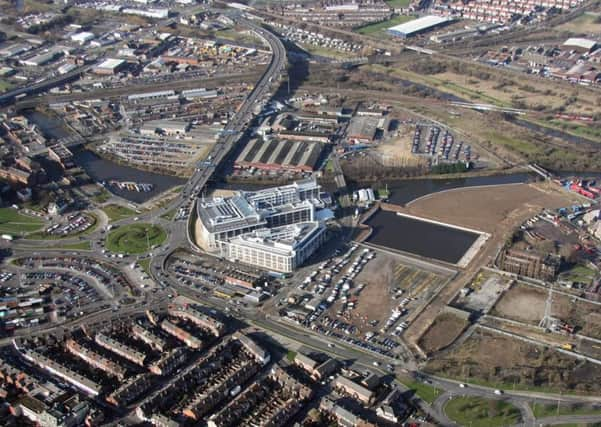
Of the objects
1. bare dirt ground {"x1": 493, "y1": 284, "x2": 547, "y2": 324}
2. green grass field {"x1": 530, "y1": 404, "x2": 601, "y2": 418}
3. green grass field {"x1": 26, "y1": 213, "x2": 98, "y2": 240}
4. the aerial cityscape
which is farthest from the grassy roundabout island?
green grass field {"x1": 530, "y1": 404, "x2": 601, "y2": 418}

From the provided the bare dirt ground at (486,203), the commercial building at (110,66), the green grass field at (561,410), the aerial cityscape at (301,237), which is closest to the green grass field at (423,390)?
the aerial cityscape at (301,237)

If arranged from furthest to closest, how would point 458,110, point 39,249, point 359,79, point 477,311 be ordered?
point 359,79 → point 458,110 → point 39,249 → point 477,311

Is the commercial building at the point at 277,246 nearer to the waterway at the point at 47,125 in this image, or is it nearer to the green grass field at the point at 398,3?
the waterway at the point at 47,125

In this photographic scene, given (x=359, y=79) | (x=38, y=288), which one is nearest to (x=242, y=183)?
(x=38, y=288)

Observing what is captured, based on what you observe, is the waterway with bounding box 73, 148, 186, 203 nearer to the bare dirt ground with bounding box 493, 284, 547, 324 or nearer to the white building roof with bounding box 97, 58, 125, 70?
the white building roof with bounding box 97, 58, 125, 70

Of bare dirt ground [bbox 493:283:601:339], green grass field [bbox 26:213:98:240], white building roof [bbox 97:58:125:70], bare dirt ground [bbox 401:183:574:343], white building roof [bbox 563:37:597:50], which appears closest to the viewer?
bare dirt ground [bbox 493:283:601:339]

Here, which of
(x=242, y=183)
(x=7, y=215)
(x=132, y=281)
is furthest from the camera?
(x=242, y=183)

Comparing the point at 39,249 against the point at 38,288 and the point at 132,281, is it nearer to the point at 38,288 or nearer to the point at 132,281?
the point at 38,288
